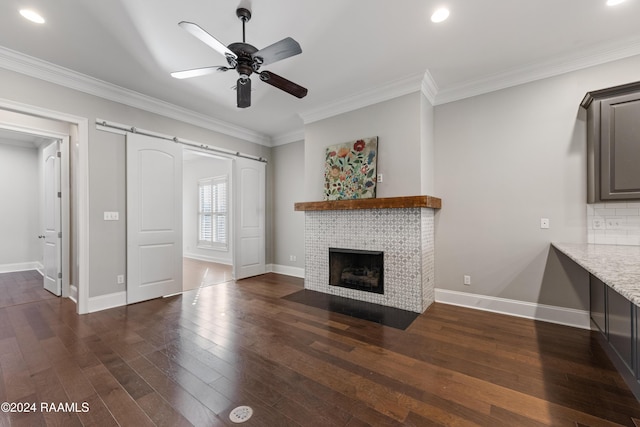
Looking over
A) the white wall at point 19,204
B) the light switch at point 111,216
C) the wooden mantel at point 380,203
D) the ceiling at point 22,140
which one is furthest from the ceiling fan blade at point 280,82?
the white wall at point 19,204

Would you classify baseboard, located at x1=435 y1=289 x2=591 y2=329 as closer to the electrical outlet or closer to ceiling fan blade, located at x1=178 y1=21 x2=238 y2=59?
the electrical outlet

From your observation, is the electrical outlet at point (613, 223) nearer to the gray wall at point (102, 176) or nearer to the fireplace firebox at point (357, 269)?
the fireplace firebox at point (357, 269)

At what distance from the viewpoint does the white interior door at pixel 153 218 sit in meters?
3.65

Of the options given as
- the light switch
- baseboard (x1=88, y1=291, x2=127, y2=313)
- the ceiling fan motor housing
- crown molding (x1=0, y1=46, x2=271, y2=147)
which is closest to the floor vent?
baseboard (x1=88, y1=291, x2=127, y2=313)

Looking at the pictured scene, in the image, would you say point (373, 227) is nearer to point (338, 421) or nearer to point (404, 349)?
point (404, 349)

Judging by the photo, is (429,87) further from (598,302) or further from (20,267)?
(20,267)

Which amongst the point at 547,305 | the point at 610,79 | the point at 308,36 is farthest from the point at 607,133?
the point at 308,36

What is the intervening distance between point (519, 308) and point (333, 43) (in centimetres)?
365

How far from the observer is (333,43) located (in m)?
2.67

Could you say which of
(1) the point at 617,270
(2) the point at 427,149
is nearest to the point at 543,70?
(2) the point at 427,149

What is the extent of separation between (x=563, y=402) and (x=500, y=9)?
3000mm

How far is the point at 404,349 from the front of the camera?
7.86ft

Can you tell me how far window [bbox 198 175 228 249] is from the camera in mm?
7039

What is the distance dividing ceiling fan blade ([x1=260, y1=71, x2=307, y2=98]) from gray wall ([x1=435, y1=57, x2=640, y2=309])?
216 cm
